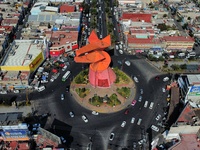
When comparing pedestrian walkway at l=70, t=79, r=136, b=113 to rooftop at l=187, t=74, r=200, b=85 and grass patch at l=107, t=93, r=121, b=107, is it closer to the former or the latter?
grass patch at l=107, t=93, r=121, b=107

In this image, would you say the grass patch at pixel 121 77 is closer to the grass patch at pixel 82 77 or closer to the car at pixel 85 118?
the grass patch at pixel 82 77

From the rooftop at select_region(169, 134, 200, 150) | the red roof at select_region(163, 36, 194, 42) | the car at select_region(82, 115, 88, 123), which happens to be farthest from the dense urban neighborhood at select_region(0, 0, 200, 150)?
the car at select_region(82, 115, 88, 123)

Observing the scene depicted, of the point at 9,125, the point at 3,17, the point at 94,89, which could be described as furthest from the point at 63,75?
the point at 3,17

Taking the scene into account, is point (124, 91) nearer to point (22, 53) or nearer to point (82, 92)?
point (82, 92)

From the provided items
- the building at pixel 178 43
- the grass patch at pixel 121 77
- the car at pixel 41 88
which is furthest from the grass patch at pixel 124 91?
the building at pixel 178 43

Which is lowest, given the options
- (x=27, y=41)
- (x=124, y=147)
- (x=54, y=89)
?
(x=124, y=147)

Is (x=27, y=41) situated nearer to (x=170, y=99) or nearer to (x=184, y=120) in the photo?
(x=170, y=99)
